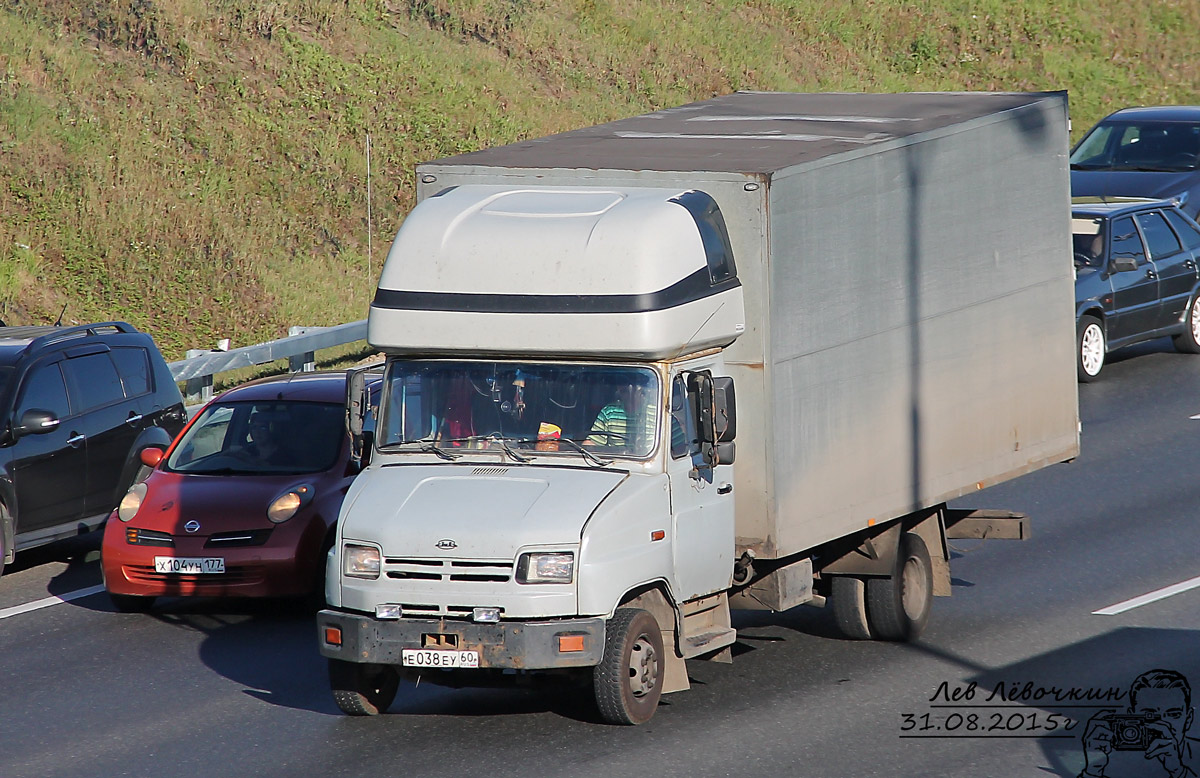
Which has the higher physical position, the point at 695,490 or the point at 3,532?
the point at 695,490

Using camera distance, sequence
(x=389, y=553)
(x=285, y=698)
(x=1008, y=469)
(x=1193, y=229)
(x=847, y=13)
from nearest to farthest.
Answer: (x=389, y=553)
(x=285, y=698)
(x=1008, y=469)
(x=1193, y=229)
(x=847, y=13)

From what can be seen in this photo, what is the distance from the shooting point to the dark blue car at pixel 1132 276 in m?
22.0

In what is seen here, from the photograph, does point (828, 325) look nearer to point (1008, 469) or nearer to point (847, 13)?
point (1008, 469)

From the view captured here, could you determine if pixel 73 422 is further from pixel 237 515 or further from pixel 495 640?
pixel 495 640

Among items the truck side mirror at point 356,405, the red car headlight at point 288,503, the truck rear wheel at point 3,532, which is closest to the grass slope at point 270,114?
the truck rear wheel at point 3,532

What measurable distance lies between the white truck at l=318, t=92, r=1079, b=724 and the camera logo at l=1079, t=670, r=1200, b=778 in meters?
1.82

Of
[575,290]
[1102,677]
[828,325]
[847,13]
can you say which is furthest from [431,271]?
[847,13]

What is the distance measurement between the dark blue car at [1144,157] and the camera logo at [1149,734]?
1744cm

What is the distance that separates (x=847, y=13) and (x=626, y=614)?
33504mm

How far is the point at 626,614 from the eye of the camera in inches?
386

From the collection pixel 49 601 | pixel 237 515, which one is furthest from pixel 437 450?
pixel 49 601

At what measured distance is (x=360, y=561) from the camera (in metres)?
9.73

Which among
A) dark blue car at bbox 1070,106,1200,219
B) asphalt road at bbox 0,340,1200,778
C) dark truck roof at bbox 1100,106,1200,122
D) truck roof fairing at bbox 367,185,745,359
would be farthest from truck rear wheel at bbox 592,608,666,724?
dark truck roof at bbox 1100,106,1200,122

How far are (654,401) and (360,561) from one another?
1807 millimetres
